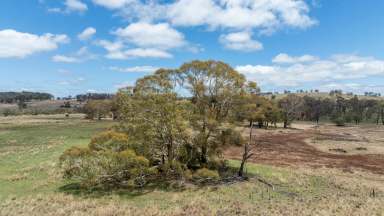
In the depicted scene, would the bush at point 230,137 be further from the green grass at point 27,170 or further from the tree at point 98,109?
the tree at point 98,109

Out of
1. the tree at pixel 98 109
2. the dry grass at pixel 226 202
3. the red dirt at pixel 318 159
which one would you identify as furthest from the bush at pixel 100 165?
the tree at pixel 98 109

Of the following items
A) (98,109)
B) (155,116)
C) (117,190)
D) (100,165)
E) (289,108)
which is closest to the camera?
(100,165)

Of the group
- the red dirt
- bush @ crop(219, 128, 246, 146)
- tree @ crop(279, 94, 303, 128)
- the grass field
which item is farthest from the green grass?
tree @ crop(279, 94, 303, 128)

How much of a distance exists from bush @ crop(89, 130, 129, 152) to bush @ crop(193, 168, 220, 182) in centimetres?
516

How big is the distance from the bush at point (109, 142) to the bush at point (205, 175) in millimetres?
5158

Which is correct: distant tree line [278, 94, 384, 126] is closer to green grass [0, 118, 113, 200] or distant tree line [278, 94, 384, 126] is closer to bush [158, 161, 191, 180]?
green grass [0, 118, 113, 200]

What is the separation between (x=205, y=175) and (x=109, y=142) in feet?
22.0

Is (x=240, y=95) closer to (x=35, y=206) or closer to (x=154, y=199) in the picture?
(x=154, y=199)

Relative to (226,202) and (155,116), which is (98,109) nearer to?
(155,116)

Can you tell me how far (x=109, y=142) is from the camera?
19703mm

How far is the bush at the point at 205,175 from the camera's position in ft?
66.6

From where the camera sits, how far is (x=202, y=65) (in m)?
22.7

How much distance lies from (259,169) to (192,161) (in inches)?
290

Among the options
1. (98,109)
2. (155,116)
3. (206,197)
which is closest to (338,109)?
(98,109)
